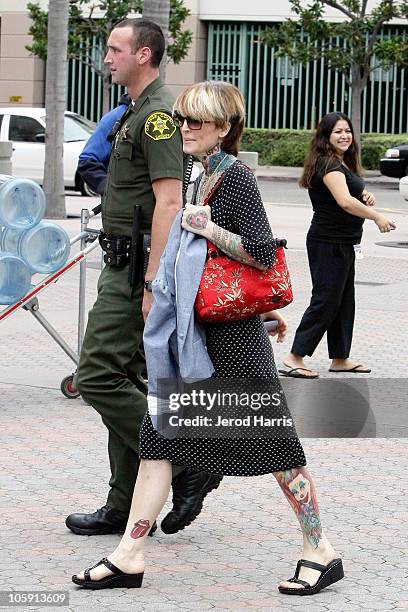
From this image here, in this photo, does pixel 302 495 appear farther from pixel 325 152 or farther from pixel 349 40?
pixel 349 40

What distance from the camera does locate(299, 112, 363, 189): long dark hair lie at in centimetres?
932

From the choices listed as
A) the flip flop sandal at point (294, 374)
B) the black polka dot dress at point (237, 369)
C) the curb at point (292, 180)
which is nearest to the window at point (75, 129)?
the curb at point (292, 180)

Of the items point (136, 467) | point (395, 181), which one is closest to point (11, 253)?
point (136, 467)

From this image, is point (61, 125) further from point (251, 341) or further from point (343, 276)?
point (251, 341)

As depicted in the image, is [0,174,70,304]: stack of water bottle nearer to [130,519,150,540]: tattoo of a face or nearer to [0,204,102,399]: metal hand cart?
[0,204,102,399]: metal hand cart

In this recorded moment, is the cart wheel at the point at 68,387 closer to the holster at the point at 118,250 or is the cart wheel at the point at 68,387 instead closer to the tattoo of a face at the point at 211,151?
the holster at the point at 118,250

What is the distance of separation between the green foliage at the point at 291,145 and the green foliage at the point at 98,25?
3.19 m

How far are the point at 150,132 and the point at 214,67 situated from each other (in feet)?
128

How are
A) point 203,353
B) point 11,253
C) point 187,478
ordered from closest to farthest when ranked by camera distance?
point 203,353, point 187,478, point 11,253

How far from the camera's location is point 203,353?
494 cm

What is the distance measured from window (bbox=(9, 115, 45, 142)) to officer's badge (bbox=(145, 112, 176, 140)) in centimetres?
2225

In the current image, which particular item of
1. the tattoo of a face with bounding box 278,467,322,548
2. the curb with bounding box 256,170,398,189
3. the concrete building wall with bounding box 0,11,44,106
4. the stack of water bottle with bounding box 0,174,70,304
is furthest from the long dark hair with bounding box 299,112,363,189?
the concrete building wall with bounding box 0,11,44,106

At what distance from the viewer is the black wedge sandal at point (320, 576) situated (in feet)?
16.4

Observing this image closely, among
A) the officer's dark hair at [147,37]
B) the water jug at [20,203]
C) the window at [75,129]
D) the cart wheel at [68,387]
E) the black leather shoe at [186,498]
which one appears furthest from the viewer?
the window at [75,129]
